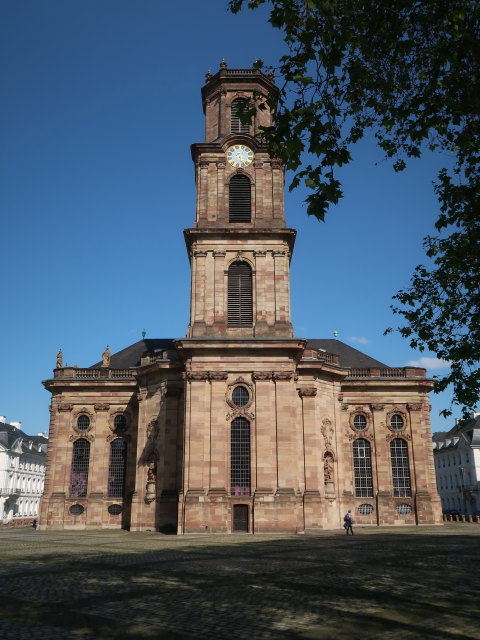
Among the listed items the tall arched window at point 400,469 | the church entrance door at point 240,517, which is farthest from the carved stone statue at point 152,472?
the tall arched window at point 400,469

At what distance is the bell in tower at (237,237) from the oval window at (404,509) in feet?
54.7

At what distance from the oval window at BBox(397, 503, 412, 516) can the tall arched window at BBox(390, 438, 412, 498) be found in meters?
0.64

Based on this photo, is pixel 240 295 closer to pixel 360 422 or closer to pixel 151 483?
pixel 151 483

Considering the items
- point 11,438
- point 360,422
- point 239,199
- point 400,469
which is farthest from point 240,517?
point 11,438

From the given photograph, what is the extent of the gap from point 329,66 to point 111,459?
1577 inches

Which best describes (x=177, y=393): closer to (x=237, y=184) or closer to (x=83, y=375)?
(x=83, y=375)

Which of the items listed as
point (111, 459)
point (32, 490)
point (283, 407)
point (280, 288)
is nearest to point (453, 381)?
point (283, 407)

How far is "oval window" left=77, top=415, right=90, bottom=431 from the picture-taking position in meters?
46.4

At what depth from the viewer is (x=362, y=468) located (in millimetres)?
45094

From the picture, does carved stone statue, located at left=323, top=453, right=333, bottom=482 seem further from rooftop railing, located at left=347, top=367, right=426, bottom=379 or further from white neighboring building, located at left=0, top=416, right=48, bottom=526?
white neighboring building, located at left=0, top=416, right=48, bottom=526

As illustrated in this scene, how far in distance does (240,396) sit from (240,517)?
276 inches

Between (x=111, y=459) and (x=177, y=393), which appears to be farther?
(x=111, y=459)

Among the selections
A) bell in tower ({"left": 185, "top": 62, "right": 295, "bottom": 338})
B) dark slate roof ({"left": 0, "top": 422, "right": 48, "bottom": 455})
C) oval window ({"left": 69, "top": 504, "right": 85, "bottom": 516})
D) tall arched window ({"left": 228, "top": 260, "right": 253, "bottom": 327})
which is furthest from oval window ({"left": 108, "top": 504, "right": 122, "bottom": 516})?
dark slate roof ({"left": 0, "top": 422, "right": 48, "bottom": 455})

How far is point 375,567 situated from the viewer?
1742cm
